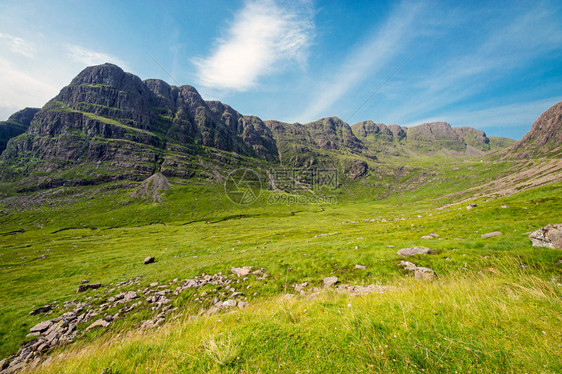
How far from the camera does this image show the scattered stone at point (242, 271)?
17319 millimetres

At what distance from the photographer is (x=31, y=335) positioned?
12070 millimetres

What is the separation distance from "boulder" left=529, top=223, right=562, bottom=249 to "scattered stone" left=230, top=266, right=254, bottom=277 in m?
21.7

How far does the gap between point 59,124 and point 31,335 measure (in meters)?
276

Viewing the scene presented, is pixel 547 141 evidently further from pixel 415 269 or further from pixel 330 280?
pixel 330 280

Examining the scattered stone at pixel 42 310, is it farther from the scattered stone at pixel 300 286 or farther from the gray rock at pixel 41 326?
the scattered stone at pixel 300 286

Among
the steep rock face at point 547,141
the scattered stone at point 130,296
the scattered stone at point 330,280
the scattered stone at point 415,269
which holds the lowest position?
the scattered stone at point 130,296

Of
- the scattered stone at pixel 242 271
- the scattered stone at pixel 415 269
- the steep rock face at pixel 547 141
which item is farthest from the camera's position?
the steep rock face at pixel 547 141

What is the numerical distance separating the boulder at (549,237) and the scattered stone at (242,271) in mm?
21677

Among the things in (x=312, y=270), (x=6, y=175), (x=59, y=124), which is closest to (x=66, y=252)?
(x=312, y=270)

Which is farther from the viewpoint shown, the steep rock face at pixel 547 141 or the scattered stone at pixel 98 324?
the steep rock face at pixel 547 141

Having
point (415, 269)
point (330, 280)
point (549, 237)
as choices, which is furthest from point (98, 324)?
point (549, 237)

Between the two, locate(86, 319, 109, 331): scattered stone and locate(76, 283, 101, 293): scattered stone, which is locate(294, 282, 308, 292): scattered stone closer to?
locate(86, 319, 109, 331): scattered stone

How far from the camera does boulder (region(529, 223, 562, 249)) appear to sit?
40.4 feet
